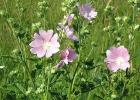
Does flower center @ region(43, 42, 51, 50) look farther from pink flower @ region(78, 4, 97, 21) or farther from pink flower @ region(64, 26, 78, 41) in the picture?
pink flower @ region(78, 4, 97, 21)

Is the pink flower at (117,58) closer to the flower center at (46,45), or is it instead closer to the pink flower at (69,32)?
the pink flower at (69,32)

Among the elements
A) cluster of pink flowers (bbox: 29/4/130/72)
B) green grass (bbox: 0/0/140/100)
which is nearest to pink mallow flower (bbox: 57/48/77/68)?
cluster of pink flowers (bbox: 29/4/130/72)

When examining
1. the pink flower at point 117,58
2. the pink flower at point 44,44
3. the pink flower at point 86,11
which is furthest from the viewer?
the pink flower at point 86,11

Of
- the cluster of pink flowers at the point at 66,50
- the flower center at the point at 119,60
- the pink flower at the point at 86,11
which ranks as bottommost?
the flower center at the point at 119,60

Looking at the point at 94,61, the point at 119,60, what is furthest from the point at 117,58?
the point at 94,61

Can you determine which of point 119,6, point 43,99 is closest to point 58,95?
point 43,99

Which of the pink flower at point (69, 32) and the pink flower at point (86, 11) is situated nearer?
the pink flower at point (69, 32)

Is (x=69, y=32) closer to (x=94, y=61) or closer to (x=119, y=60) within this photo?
(x=119, y=60)

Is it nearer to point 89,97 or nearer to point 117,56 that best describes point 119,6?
point 89,97

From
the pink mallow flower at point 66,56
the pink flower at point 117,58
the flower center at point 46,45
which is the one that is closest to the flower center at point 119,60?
the pink flower at point 117,58
